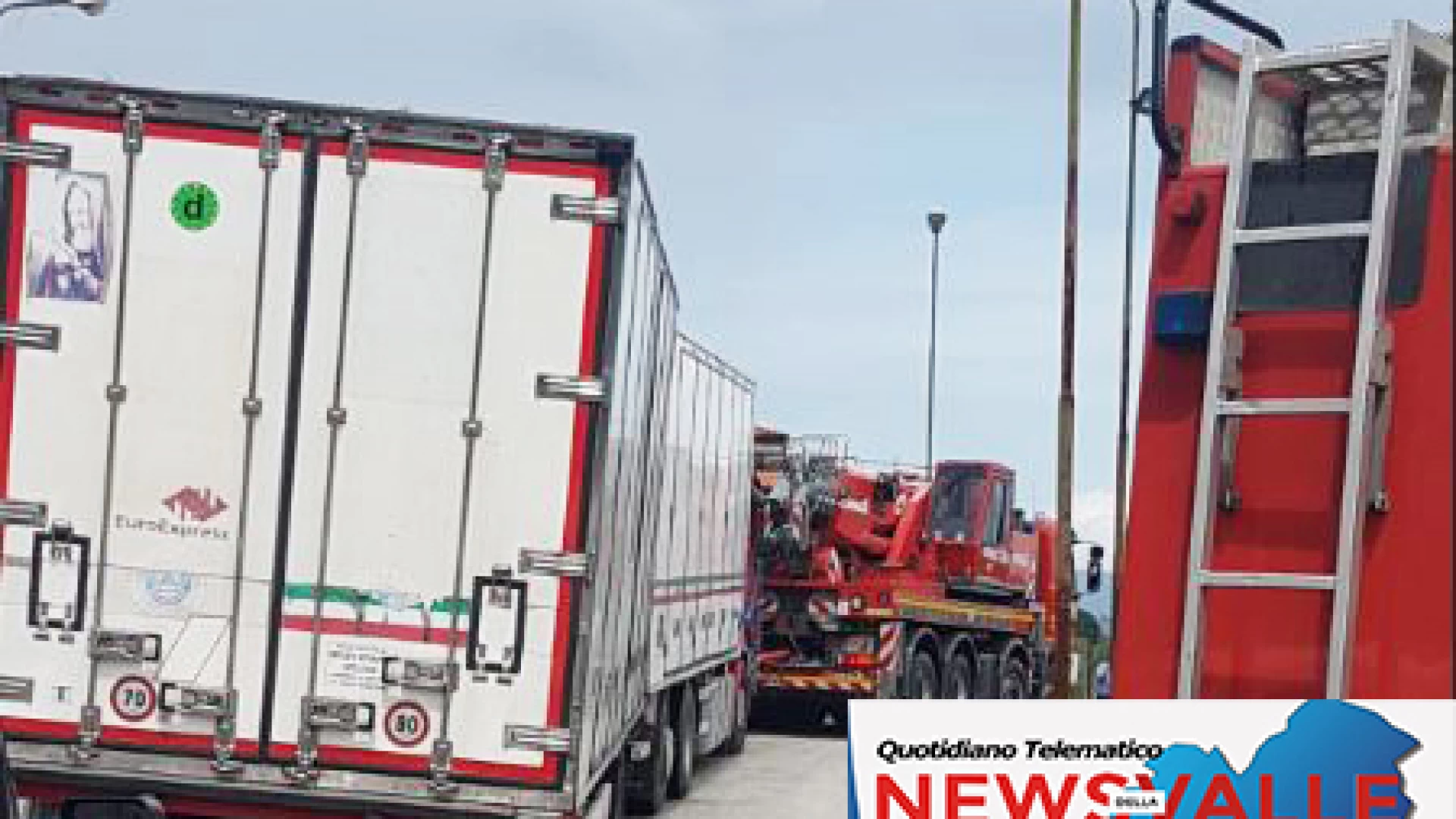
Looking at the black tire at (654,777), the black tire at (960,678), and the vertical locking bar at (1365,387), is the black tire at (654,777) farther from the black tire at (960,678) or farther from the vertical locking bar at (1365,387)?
the vertical locking bar at (1365,387)

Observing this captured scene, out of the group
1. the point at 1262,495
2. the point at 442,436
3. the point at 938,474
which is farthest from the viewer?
the point at 938,474

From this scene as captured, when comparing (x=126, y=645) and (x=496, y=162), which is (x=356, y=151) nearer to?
(x=496, y=162)

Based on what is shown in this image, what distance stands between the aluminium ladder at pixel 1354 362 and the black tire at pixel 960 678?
73.4ft

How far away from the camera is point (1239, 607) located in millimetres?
3537

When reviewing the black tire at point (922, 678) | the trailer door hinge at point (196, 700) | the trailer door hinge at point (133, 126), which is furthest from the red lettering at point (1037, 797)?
the black tire at point (922, 678)

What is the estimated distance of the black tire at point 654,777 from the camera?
16547 millimetres

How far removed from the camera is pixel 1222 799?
3.27m

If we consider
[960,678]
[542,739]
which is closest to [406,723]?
[542,739]

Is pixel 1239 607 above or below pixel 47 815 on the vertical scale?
above

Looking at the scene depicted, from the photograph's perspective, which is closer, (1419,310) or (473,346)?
(1419,310)

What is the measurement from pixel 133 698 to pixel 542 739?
1809 millimetres

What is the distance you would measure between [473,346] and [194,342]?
1230mm

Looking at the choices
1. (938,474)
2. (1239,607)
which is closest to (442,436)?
(1239,607)

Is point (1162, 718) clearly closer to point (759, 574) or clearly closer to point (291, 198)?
point (291, 198)
